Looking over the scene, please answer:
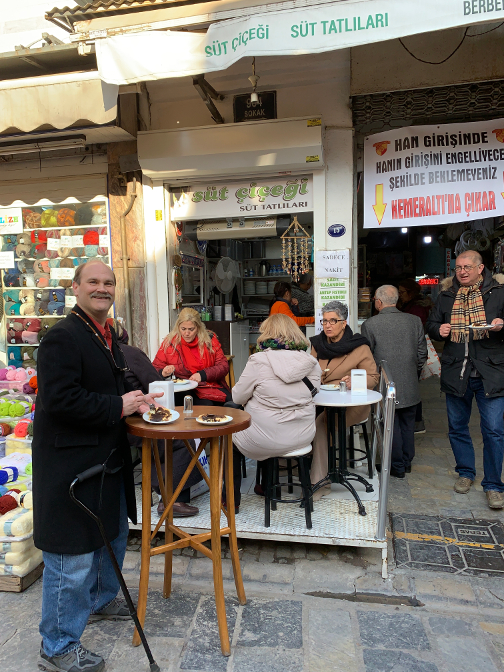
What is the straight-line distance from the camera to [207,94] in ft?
15.2

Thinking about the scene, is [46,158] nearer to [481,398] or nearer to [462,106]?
[462,106]

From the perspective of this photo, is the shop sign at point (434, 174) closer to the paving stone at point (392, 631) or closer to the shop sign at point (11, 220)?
the paving stone at point (392, 631)

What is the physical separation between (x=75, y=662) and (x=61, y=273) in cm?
442

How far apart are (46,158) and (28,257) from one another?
118 centimetres

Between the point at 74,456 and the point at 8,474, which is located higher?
the point at 74,456

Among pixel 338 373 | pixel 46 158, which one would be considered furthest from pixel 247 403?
pixel 46 158

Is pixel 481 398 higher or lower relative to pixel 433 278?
lower

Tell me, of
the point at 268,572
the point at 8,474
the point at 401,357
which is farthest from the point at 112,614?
the point at 401,357

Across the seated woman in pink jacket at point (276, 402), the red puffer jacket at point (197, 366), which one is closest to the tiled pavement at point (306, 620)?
the seated woman in pink jacket at point (276, 402)

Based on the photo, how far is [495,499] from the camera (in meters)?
3.87

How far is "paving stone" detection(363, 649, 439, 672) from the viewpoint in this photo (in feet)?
7.48

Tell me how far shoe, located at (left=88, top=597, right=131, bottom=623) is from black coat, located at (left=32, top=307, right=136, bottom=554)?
65 centimetres

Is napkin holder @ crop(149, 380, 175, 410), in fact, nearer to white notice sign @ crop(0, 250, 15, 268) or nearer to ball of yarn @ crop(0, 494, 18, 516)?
ball of yarn @ crop(0, 494, 18, 516)

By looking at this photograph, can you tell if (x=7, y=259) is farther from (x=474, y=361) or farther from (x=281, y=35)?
(x=474, y=361)
